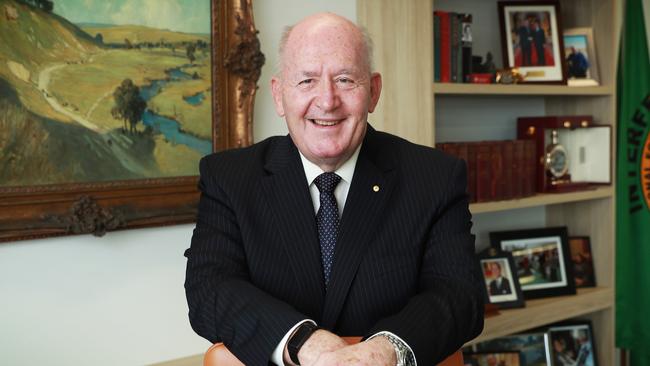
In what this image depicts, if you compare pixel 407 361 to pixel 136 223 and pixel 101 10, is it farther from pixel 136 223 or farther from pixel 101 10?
pixel 101 10

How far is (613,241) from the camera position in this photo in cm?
374

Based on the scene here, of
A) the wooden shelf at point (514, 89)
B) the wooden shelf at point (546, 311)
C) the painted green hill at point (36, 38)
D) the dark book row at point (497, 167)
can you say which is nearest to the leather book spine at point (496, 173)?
the dark book row at point (497, 167)

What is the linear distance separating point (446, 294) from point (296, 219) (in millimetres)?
383

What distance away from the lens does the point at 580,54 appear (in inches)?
145

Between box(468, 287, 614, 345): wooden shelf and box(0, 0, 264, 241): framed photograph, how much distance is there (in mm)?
1413

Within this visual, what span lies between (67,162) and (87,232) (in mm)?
216

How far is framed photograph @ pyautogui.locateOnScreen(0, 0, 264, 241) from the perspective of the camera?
Answer: 2.10 metres

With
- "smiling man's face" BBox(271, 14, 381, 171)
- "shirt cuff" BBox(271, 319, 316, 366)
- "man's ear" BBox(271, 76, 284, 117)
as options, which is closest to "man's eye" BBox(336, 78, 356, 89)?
"smiling man's face" BBox(271, 14, 381, 171)

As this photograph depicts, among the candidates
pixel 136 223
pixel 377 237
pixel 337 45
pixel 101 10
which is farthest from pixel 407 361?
pixel 101 10

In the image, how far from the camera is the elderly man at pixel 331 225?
1655 millimetres

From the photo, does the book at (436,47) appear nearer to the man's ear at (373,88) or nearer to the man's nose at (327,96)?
the man's ear at (373,88)

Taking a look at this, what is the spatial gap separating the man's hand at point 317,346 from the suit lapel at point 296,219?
0.70 ft

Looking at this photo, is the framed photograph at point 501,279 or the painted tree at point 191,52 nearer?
the painted tree at point 191,52

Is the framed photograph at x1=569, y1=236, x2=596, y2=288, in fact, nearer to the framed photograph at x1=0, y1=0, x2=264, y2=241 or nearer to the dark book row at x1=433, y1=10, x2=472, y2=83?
the dark book row at x1=433, y1=10, x2=472, y2=83
